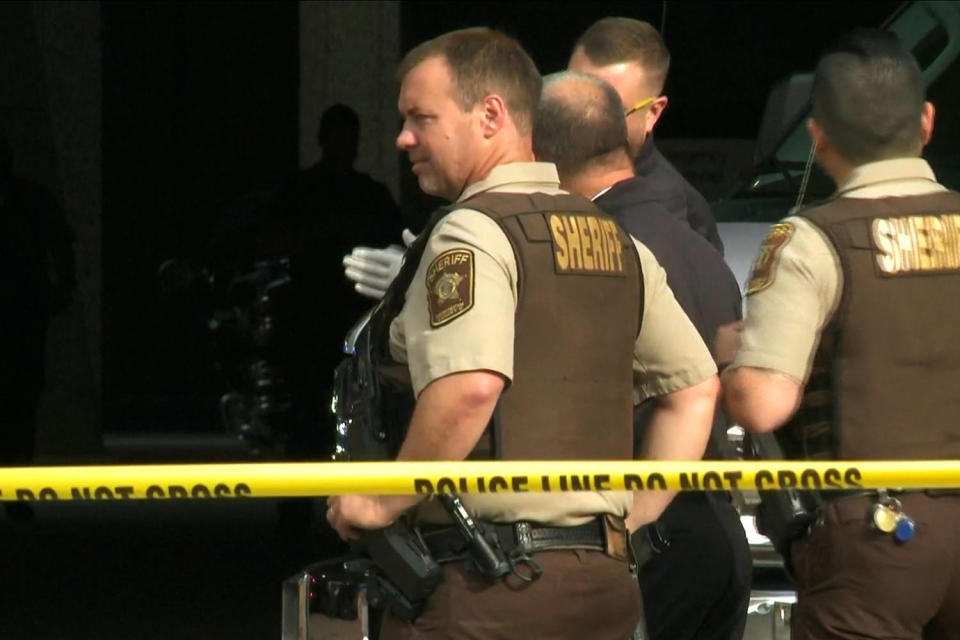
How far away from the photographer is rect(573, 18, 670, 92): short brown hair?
493cm

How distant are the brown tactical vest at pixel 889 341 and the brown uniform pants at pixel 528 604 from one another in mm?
530

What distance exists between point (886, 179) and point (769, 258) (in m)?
0.26

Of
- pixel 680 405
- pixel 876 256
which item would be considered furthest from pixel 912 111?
pixel 680 405

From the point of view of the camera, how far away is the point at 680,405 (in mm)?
3742

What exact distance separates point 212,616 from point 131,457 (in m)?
1.80

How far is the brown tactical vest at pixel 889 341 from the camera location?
11.8 ft

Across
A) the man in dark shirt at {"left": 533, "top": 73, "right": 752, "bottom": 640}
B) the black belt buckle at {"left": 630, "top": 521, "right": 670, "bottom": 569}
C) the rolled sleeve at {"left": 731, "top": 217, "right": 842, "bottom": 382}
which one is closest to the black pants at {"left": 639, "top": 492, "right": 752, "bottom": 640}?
the man in dark shirt at {"left": 533, "top": 73, "right": 752, "bottom": 640}

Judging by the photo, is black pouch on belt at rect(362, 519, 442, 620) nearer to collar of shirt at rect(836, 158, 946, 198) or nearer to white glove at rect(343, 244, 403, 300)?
white glove at rect(343, 244, 403, 300)

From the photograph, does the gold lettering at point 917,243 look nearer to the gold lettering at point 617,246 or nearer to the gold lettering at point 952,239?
the gold lettering at point 952,239

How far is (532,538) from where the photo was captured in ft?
11.1

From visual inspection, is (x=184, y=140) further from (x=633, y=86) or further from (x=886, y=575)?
(x=886, y=575)

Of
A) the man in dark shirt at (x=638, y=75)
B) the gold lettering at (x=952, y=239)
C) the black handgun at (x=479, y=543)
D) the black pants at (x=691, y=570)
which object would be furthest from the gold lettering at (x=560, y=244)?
the man in dark shirt at (x=638, y=75)

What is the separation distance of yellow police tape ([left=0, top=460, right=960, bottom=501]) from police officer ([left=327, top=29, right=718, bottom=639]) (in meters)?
0.07

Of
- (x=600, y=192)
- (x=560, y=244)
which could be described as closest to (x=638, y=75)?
(x=600, y=192)
